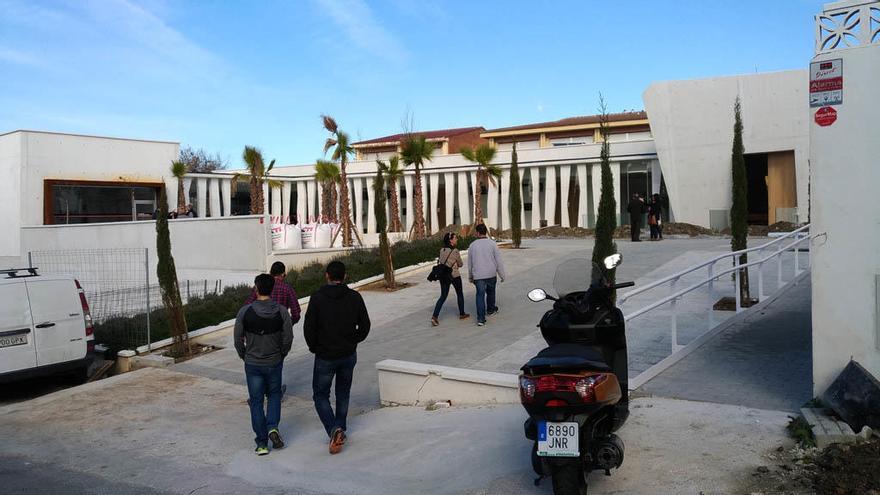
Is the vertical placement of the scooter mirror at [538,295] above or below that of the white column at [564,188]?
below

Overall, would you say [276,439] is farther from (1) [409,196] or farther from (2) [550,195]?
(1) [409,196]

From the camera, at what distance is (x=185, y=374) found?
34.9 ft

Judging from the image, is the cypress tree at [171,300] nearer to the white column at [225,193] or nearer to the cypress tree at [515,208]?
the cypress tree at [515,208]

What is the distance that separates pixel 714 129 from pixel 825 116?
950 inches

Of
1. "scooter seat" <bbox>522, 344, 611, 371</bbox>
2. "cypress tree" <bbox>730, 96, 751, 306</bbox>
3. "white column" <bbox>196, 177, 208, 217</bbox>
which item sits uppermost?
"white column" <bbox>196, 177, 208, 217</bbox>

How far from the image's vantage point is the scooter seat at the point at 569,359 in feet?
14.5

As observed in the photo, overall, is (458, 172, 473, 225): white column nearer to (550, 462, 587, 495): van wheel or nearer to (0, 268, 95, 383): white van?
(0, 268, 95, 383): white van

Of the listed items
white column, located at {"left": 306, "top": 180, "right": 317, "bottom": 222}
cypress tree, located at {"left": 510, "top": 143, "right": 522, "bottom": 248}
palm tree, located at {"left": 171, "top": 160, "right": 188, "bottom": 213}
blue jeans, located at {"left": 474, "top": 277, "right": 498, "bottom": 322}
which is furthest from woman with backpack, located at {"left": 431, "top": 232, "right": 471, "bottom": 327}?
white column, located at {"left": 306, "top": 180, "right": 317, "bottom": 222}

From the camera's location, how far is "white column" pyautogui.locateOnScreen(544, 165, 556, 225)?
115ft

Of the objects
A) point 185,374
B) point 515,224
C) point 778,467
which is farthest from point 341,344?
point 515,224

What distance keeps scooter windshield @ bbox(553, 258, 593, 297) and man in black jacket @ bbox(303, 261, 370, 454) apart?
188cm

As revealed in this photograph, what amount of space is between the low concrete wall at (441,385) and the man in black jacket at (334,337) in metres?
1.41

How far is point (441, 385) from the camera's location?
775cm

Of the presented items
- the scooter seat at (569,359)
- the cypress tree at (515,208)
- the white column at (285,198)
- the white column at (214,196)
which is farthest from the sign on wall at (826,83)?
the white column at (285,198)
